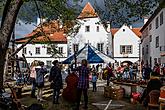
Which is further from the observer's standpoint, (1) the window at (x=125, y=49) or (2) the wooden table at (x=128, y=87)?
(1) the window at (x=125, y=49)

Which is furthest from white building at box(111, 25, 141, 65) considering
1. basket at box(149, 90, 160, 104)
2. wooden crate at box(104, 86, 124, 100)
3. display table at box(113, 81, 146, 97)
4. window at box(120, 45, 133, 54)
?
basket at box(149, 90, 160, 104)

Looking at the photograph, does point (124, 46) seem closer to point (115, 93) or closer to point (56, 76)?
→ point (115, 93)

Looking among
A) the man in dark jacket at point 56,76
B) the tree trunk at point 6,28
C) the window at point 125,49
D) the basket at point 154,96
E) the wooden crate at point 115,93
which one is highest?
the window at point 125,49

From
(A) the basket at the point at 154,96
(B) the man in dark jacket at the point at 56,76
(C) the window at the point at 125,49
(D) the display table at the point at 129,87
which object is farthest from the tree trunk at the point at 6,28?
(C) the window at the point at 125,49

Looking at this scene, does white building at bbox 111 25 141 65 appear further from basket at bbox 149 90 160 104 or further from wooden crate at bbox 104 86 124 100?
basket at bbox 149 90 160 104

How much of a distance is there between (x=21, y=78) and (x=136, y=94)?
15.1m

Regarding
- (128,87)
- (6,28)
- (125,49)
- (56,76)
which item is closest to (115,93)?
(128,87)

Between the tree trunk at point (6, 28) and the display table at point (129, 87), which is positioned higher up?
the tree trunk at point (6, 28)

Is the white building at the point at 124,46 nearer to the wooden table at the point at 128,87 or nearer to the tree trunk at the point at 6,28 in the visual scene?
the wooden table at the point at 128,87

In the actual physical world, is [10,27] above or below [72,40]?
below

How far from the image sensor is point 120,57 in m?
71.0

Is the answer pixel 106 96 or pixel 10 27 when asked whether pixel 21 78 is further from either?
pixel 10 27

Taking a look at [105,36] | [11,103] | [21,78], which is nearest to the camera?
[11,103]

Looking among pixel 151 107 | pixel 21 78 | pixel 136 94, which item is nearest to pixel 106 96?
pixel 136 94
